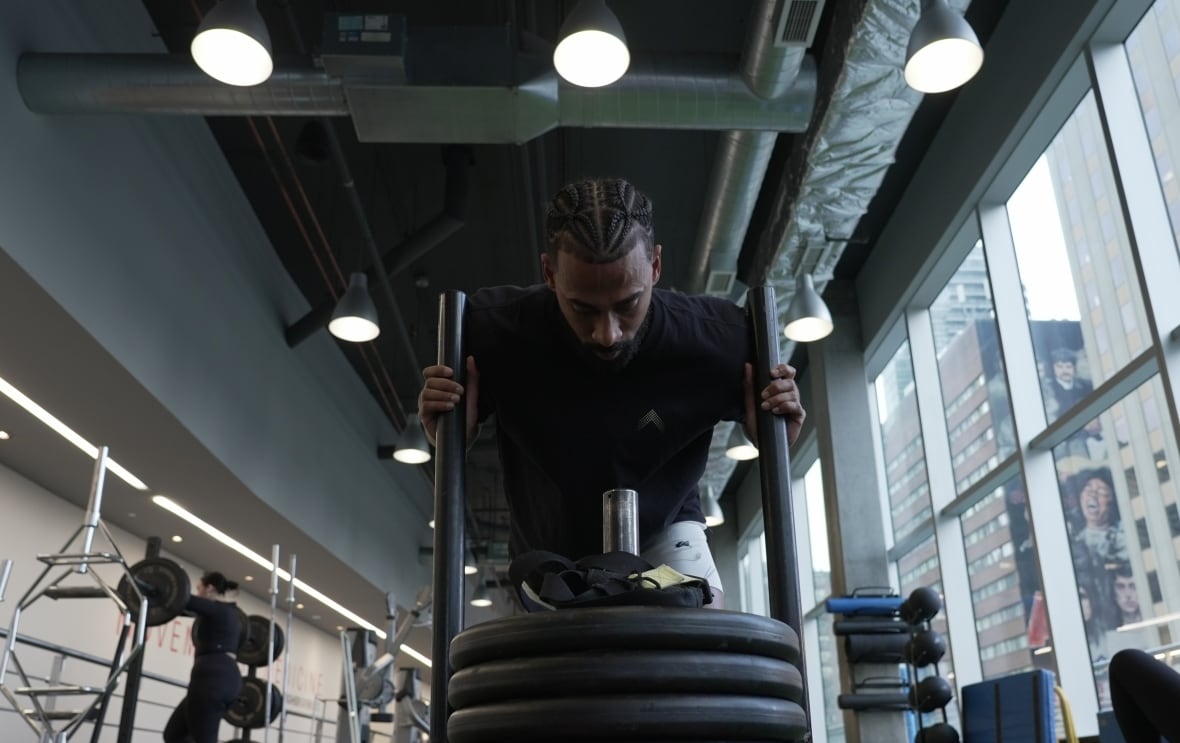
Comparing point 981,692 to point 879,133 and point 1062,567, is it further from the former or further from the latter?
point 879,133

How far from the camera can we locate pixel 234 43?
351 cm

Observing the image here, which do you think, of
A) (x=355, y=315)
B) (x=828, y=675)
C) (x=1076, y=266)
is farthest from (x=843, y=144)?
(x=828, y=675)


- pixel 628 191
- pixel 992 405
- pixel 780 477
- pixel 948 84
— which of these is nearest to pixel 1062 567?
pixel 992 405

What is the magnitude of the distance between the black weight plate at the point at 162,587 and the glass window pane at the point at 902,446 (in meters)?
4.71

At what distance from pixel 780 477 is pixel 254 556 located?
8779mm

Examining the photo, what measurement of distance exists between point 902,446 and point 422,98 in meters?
4.75

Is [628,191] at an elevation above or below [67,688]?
above

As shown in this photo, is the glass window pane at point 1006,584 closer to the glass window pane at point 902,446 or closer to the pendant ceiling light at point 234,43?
the glass window pane at point 902,446

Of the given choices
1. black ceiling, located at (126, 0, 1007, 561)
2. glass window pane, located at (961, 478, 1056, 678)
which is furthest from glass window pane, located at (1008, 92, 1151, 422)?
black ceiling, located at (126, 0, 1007, 561)

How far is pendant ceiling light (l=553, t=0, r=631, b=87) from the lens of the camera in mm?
3461

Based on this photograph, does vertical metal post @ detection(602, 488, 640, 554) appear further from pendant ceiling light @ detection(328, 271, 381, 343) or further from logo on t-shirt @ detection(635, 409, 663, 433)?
pendant ceiling light @ detection(328, 271, 381, 343)

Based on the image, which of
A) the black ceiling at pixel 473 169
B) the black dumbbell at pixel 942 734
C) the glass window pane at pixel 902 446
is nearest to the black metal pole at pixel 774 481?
the black ceiling at pixel 473 169

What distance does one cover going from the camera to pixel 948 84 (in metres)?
3.69

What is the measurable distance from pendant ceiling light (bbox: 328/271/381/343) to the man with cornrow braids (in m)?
3.87
